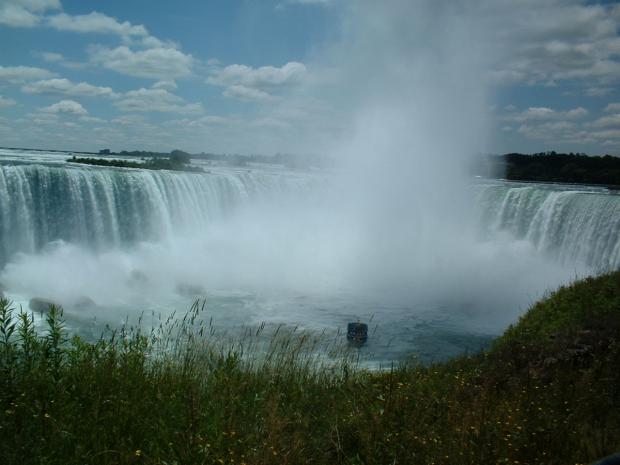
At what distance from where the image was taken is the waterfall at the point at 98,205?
17.5 meters

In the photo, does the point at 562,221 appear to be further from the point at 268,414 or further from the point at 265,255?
the point at 268,414

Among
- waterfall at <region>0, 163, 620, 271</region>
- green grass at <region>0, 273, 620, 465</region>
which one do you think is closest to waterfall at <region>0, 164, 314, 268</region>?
waterfall at <region>0, 163, 620, 271</region>

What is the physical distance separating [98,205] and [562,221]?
17.1m

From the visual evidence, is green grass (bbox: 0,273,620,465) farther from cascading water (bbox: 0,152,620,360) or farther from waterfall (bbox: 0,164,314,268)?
waterfall (bbox: 0,164,314,268)

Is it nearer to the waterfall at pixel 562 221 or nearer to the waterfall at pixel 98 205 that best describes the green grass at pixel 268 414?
the waterfall at pixel 562 221

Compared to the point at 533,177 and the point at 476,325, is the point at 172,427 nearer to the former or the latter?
the point at 476,325

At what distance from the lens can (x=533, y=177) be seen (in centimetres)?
4141

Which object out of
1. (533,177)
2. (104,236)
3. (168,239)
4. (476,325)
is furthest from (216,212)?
(533,177)

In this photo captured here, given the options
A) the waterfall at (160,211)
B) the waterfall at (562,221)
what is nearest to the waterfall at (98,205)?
the waterfall at (160,211)

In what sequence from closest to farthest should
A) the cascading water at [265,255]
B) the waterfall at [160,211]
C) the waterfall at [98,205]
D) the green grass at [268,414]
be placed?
the green grass at [268,414] → the cascading water at [265,255] → the waterfall at [98,205] → the waterfall at [160,211]

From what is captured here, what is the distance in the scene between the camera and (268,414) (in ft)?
13.2

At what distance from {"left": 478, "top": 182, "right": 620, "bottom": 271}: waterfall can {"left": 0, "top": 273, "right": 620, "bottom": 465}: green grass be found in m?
13.7

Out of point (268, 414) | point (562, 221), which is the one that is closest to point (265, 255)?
point (562, 221)

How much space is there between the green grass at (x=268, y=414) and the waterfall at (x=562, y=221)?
44.8 ft
